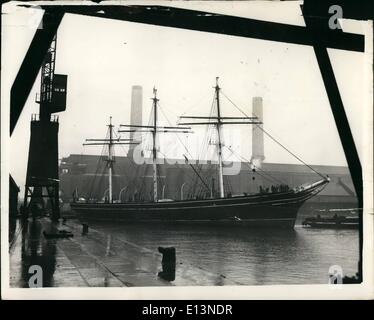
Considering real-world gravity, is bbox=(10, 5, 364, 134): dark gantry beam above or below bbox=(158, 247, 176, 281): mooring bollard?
above

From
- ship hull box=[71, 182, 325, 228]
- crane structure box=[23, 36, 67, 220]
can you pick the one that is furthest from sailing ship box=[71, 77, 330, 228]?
crane structure box=[23, 36, 67, 220]

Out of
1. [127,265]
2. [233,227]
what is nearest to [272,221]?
[233,227]

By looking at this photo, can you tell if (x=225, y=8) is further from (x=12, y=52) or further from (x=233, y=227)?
(x=233, y=227)

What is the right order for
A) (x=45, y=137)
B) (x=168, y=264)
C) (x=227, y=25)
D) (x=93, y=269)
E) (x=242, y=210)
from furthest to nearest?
(x=242, y=210) < (x=45, y=137) < (x=93, y=269) < (x=168, y=264) < (x=227, y=25)

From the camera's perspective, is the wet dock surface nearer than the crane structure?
Yes

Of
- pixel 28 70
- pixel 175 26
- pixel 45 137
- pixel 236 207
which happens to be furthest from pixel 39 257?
pixel 236 207

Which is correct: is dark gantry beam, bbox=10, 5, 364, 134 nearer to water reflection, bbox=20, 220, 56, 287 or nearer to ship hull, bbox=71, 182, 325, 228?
water reflection, bbox=20, 220, 56, 287

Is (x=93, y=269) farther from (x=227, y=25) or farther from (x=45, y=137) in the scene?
(x=45, y=137)

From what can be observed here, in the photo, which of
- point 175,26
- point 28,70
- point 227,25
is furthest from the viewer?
point 175,26

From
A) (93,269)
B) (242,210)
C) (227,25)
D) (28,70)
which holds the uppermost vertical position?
(227,25)

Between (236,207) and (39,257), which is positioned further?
(236,207)

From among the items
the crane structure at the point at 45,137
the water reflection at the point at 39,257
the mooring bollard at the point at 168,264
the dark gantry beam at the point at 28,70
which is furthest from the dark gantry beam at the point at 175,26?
the crane structure at the point at 45,137

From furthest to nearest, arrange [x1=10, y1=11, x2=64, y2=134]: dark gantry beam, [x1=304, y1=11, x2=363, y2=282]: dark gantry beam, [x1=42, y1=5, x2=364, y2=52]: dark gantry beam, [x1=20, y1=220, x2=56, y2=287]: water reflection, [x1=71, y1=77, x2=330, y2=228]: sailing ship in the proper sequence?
1. [x1=71, y1=77, x2=330, y2=228]: sailing ship
2. [x1=20, y1=220, x2=56, y2=287]: water reflection
3. [x1=304, y1=11, x2=363, y2=282]: dark gantry beam
4. [x1=42, y1=5, x2=364, y2=52]: dark gantry beam
5. [x1=10, y1=11, x2=64, y2=134]: dark gantry beam

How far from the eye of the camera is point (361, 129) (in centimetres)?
541
